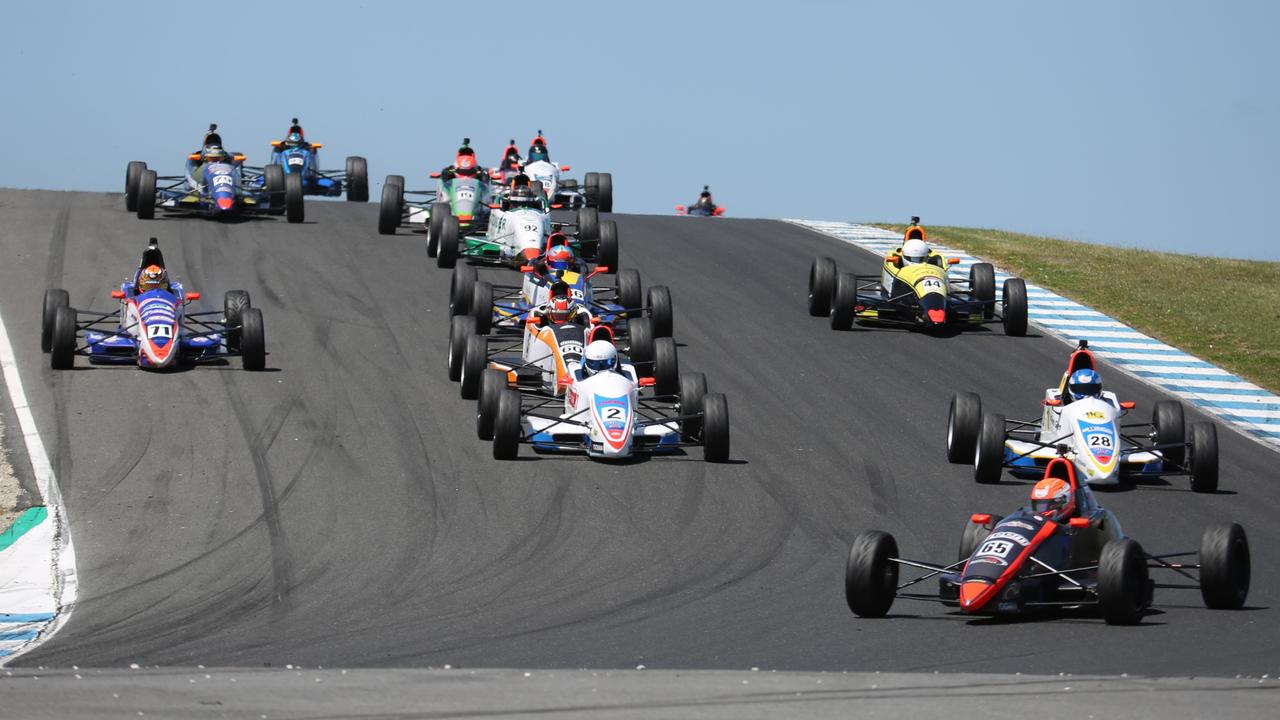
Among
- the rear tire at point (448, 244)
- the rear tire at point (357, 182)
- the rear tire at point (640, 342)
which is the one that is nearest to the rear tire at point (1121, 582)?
the rear tire at point (640, 342)

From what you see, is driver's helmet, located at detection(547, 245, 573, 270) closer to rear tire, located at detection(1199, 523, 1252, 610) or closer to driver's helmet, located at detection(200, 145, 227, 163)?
driver's helmet, located at detection(200, 145, 227, 163)

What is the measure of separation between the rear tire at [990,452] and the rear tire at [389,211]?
62.6 feet

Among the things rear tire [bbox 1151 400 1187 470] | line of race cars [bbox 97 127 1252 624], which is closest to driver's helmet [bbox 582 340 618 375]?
line of race cars [bbox 97 127 1252 624]

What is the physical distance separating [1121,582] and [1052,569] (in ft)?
2.78

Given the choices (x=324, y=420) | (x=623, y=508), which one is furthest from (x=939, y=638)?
(x=324, y=420)

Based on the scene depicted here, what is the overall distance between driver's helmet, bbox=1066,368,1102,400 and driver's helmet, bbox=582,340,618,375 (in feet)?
18.5

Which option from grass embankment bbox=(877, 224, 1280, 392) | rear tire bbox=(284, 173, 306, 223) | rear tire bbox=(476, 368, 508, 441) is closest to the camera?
rear tire bbox=(476, 368, 508, 441)

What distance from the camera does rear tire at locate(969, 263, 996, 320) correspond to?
1244 inches

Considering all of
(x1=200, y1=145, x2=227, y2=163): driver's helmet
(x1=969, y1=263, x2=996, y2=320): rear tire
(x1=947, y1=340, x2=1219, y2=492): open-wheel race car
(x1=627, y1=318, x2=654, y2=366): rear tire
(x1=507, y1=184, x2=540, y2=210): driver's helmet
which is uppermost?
(x1=200, y1=145, x2=227, y2=163): driver's helmet

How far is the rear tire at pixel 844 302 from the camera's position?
102 feet

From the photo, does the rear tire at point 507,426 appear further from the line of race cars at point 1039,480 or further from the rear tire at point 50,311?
the rear tire at point 50,311

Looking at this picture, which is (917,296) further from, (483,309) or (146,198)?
(146,198)

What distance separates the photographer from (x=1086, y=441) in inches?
870

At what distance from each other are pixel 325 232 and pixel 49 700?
91.5 ft
